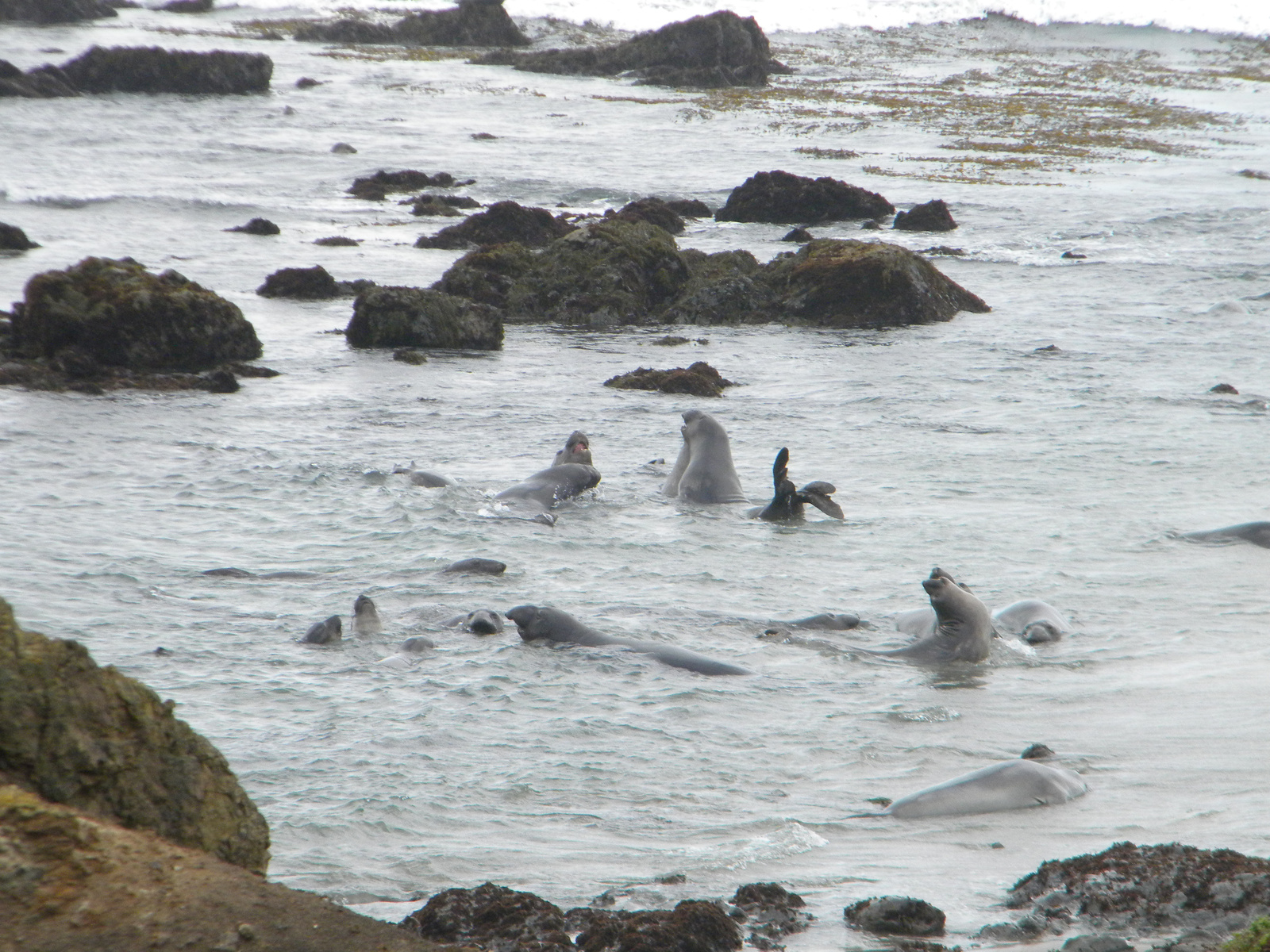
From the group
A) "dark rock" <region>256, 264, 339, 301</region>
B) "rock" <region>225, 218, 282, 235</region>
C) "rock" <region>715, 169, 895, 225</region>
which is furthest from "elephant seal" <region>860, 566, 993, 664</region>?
"rock" <region>715, 169, 895, 225</region>

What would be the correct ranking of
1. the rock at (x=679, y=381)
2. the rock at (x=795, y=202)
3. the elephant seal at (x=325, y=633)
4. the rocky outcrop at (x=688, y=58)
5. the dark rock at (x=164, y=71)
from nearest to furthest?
the elephant seal at (x=325, y=633)
the rock at (x=679, y=381)
the rock at (x=795, y=202)
the dark rock at (x=164, y=71)
the rocky outcrop at (x=688, y=58)

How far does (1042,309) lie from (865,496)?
8608 millimetres

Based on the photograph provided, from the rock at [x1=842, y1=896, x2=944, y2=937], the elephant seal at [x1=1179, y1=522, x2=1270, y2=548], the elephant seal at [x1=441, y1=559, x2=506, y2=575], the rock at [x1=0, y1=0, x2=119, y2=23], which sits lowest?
the elephant seal at [x1=441, y1=559, x2=506, y2=575]

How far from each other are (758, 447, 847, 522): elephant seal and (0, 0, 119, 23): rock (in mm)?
47859

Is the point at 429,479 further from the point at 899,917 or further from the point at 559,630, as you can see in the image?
Answer: the point at 899,917

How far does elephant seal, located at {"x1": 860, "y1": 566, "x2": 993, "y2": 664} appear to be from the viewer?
22.2 feet

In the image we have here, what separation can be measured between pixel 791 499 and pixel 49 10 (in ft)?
162

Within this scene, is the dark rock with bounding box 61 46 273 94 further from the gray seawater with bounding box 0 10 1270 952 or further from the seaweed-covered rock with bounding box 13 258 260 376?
the seaweed-covered rock with bounding box 13 258 260 376

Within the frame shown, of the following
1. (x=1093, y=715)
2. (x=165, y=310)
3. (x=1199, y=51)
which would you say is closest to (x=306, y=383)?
(x=165, y=310)

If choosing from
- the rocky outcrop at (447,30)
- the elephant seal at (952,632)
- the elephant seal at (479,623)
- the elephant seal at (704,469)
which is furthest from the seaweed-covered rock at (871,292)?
the rocky outcrop at (447,30)

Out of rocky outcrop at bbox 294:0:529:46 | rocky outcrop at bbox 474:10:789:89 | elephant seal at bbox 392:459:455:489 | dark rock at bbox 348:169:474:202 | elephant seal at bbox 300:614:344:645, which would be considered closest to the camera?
elephant seal at bbox 300:614:344:645

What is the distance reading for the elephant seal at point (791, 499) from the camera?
357 inches

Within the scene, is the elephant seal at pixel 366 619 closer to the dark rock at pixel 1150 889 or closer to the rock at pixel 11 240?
the dark rock at pixel 1150 889

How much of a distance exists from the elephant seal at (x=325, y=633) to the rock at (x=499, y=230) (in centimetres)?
1431
